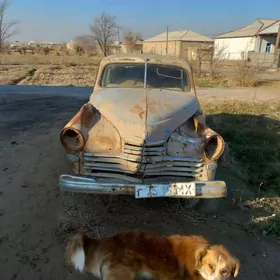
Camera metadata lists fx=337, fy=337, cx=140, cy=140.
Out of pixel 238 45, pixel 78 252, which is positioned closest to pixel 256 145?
pixel 78 252

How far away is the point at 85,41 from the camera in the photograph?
51.8m

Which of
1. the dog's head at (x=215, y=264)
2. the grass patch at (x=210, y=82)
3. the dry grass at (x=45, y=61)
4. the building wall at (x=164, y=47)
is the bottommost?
the building wall at (x=164, y=47)

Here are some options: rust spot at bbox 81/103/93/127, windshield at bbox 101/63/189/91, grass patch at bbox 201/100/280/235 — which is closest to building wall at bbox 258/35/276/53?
grass patch at bbox 201/100/280/235

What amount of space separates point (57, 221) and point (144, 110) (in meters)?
1.64

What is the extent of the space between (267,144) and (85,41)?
1915 inches

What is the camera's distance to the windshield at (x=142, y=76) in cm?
524

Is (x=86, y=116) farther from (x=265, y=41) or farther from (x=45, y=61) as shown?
(x=265, y=41)

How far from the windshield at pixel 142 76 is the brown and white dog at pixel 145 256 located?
2.99 m

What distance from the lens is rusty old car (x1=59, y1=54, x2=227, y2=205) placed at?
354 cm

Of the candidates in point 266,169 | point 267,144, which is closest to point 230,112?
point 267,144

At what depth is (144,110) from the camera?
4.05m

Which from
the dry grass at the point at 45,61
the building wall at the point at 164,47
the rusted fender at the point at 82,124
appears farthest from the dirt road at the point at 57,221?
the building wall at the point at 164,47

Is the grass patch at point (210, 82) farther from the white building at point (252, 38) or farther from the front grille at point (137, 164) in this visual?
the white building at point (252, 38)

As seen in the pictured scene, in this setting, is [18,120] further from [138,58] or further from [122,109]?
[122,109]
